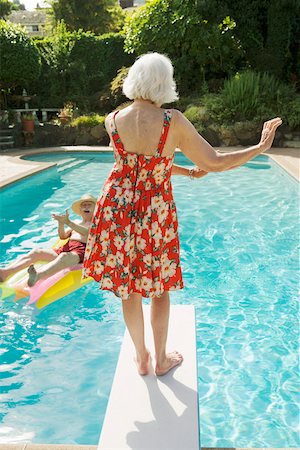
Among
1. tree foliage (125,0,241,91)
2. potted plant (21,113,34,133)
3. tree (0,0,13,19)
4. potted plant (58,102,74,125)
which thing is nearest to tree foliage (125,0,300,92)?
tree foliage (125,0,241,91)

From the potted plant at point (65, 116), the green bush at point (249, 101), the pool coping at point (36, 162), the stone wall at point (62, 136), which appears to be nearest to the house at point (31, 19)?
the potted plant at point (65, 116)

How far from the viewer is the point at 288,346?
373 cm

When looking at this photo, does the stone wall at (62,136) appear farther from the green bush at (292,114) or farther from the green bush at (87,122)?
the green bush at (292,114)

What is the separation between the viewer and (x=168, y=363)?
99.5 inches

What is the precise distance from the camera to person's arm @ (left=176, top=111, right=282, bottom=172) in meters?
2.15

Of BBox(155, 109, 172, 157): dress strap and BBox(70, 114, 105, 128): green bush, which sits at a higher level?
BBox(155, 109, 172, 157): dress strap

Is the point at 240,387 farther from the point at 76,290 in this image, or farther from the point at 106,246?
the point at 76,290

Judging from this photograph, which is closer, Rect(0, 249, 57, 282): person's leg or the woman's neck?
the woman's neck

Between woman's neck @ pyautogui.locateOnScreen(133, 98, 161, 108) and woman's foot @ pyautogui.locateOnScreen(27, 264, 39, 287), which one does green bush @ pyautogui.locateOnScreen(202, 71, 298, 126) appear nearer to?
woman's foot @ pyautogui.locateOnScreen(27, 264, 39, 287)

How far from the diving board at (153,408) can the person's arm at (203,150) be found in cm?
107

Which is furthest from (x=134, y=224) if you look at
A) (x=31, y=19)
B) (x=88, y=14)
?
(x=31, y=19)

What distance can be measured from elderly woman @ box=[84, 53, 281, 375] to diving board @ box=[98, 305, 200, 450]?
1.28 ft

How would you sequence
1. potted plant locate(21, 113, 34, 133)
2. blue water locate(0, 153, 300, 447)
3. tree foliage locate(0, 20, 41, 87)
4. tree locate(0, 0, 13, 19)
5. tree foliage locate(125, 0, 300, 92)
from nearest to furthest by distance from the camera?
blue water locate(0, 153, 300, 447) → tree foliage locate(0, 20, 41, 87) → potted plant locate(21, 113, 34, 133) → tree foliage locate(125, 0, 300, 92) → tree locate(0, 0, 13, 19)

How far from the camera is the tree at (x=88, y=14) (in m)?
34.7
